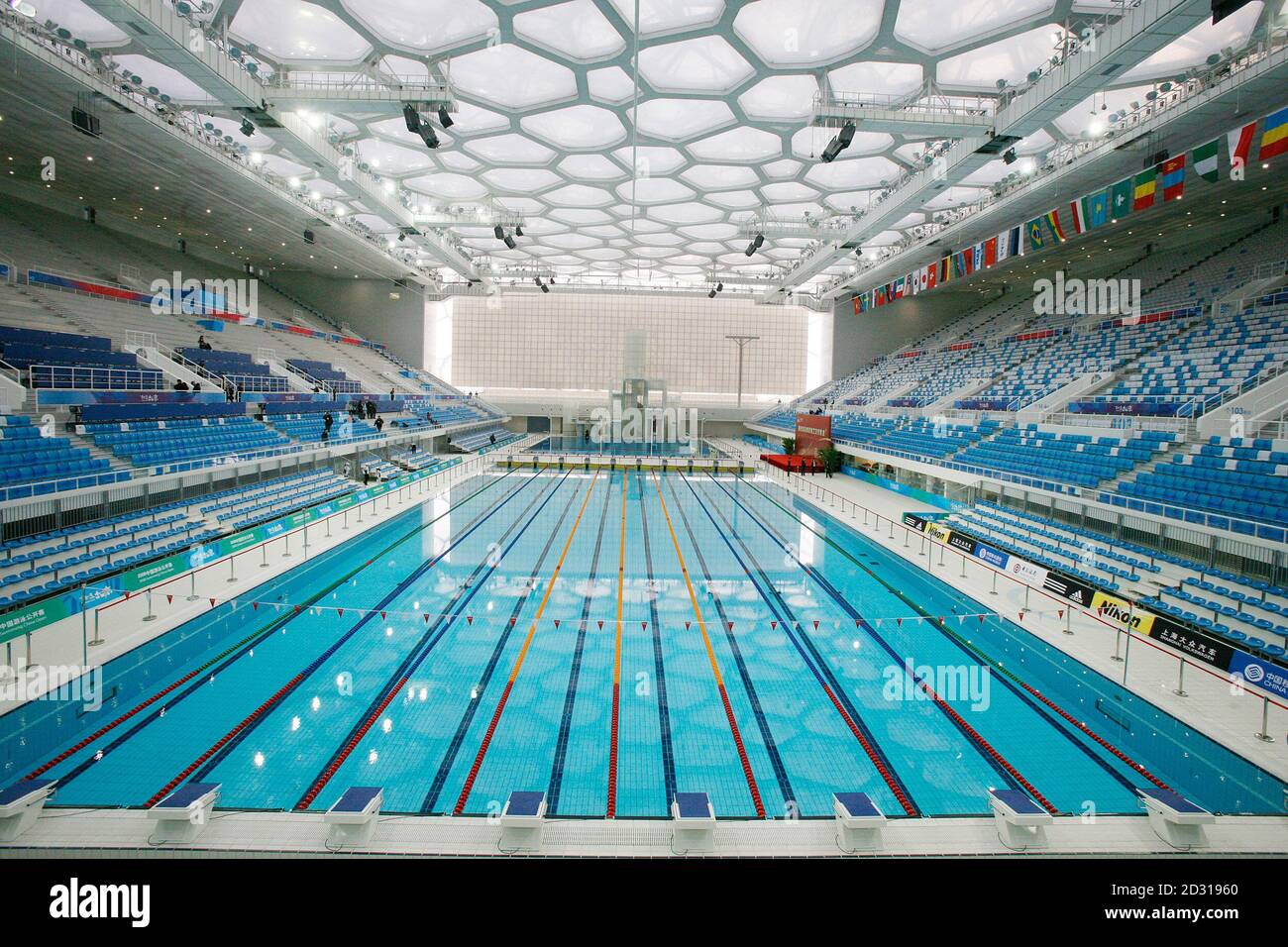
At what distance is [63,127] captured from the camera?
1230cm

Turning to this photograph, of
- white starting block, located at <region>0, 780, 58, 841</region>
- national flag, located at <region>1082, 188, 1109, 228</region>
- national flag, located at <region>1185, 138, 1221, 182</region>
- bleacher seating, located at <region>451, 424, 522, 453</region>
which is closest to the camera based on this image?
white starting block, located at <region>0, 780, 58, 841</region>

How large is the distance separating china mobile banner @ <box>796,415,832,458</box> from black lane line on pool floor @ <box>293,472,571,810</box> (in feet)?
49.0

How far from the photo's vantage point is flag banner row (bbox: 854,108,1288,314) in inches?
370

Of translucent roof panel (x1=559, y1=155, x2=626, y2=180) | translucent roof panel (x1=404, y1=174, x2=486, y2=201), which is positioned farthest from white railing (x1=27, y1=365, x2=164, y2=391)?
translucent roof panel (x1=559, y1=155, x2=626, y2=180)

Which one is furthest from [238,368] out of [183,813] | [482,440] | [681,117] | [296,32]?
[183,813]

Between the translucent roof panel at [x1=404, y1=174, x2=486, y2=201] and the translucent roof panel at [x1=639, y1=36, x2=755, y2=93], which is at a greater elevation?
the translucent roof panel at [x1=404, y1=174, x2=486, y2=201]

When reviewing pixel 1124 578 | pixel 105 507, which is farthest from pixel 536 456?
pixel 1124 578

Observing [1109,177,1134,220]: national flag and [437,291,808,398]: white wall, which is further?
[437,291,808,398]: white wall

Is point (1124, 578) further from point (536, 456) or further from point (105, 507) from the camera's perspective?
point (536, 456)

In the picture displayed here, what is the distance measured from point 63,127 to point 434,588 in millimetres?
12826

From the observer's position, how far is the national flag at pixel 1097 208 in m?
12.5

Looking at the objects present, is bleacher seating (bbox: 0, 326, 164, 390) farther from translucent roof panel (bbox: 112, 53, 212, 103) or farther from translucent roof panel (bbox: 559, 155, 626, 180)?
translucent roof panel (bbox: 559, 155, 626, 180)

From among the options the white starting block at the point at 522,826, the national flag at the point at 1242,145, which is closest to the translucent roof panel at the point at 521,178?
the national flag at the point at 1242,145

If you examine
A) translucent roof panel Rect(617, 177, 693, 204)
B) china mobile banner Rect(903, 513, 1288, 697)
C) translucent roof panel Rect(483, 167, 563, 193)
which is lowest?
china mobile banner Rect(903, 513, 1288, 697)
